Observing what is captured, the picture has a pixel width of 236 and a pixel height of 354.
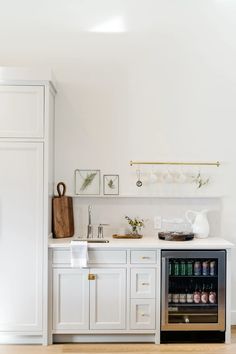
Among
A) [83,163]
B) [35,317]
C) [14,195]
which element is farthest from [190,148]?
[35,317]

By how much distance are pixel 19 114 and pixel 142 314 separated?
2.05 m

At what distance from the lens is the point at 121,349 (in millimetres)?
3363

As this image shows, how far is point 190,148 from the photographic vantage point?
4.03 meters

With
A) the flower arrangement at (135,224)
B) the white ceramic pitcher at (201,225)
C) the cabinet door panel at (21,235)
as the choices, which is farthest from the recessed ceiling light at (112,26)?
the white ceramic pitcher at (201,225)

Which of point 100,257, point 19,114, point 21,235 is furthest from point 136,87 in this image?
point 21,235

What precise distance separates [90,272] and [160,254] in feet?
2.06

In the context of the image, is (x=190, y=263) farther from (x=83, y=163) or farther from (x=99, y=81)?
(x=99, y=81)

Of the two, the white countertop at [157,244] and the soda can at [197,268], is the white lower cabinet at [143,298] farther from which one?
the soda can at [197,268]

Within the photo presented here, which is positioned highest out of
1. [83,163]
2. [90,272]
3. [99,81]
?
[99,81]

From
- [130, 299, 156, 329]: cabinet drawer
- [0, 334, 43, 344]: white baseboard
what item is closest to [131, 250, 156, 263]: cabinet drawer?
[130, 299, 156, 329]: cabinet drawer

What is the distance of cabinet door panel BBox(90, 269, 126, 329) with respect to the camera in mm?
3439

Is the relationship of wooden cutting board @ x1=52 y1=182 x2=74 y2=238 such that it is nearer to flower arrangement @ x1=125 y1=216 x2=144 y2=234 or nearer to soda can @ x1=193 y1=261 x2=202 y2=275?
flower arrangement @ x1=125 y1=216 x2=144 y2=234

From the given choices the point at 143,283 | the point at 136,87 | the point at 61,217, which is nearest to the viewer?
the point at 143,283

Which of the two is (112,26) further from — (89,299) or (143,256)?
(89,299)
